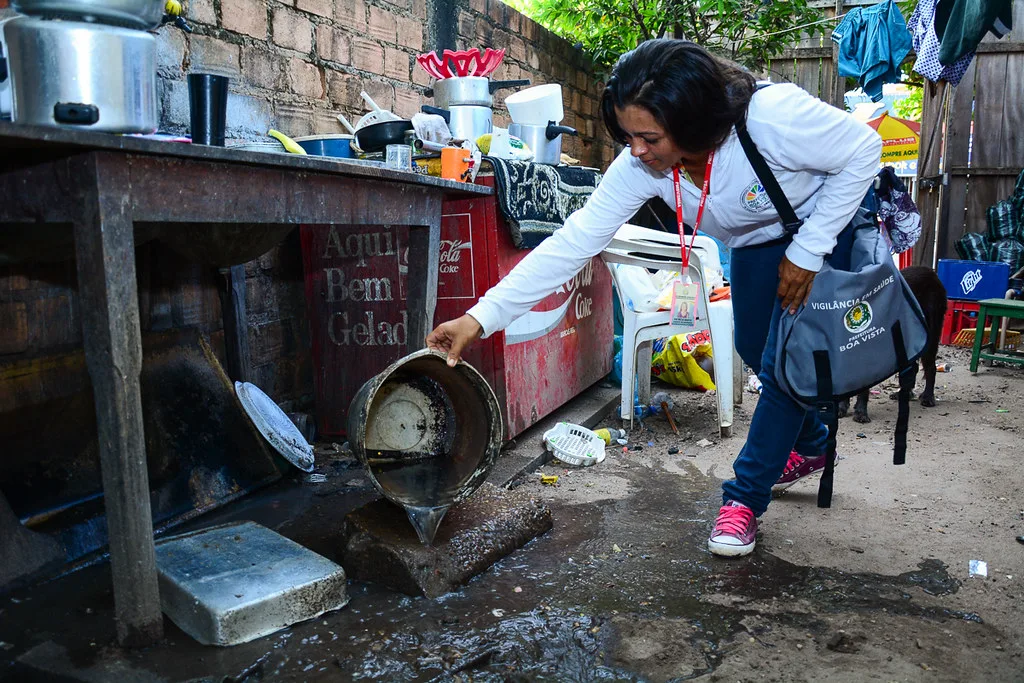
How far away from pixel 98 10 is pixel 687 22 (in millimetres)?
6140

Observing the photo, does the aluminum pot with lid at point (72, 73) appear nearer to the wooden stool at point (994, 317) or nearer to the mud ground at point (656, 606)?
the mud ground at point (656, 606)

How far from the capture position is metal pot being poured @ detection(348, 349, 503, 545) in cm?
227

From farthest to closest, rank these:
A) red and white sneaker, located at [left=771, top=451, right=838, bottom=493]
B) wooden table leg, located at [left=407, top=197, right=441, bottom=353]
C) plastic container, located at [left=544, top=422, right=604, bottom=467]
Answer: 1. plastic container, located at [left=544, top=422, right=604, bottom=467]
2. red and white sneaker, located at [left=771, top=451, right=838, bottom=493]
3. wooden table leg, located at [left=407, top=197, right=441, bottom=353]

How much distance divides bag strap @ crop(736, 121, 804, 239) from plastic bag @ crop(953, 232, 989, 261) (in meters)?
6.40

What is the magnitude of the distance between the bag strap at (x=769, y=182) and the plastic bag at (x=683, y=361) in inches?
108

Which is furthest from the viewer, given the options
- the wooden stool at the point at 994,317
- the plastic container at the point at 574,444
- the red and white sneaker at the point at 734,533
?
the wooden stool at the point at 994,317

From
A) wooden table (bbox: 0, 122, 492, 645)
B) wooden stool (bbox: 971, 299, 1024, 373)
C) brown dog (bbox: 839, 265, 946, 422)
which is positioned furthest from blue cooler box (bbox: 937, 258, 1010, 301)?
wooden table (bbox: 0, 122, 492, 645)

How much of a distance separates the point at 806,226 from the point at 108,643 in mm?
2113

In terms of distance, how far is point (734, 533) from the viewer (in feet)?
8.03

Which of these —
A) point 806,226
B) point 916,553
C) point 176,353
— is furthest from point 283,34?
point 916,553

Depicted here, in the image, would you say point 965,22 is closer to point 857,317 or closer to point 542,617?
point 857,317

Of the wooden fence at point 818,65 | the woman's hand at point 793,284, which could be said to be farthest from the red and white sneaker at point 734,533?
the wooden fence at point 818,65

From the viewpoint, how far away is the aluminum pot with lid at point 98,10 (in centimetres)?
182

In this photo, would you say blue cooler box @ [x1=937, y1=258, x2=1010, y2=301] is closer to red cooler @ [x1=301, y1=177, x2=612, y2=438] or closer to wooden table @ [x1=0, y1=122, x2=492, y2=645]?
red cooler @ [x1=301, y1=177, x2=612, y2=438]
